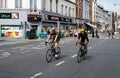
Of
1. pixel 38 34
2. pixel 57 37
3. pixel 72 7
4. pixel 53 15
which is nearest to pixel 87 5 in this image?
pixel 72 7

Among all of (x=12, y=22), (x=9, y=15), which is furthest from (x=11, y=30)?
(x=9, y=15)

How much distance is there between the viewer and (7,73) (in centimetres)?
1145

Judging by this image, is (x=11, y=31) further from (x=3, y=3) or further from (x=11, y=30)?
(x=3, y=3)

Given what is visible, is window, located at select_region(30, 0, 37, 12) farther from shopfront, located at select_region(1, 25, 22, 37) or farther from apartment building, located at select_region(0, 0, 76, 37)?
shopfront, located at select_region(1, 25, 22, 37)

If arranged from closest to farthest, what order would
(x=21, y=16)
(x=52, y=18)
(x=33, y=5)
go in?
(x=21, y=16) < (x=33, y=5) < (x=52, y=18)

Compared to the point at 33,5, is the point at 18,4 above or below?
above

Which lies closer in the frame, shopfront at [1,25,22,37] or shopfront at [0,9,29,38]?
shopfront at [0,9,29,38]

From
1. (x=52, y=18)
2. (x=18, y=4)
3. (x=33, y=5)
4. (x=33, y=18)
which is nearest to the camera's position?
(x=33, y=18)

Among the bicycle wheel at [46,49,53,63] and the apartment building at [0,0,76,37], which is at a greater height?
the apartment building at [0,0,76,37]

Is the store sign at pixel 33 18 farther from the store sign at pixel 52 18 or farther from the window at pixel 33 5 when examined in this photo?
the store sign at pixel 52 18

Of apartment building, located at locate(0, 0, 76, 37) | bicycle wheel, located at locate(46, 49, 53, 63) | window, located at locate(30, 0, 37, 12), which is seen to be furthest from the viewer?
window, located at locate(30, 0, 37, 12)

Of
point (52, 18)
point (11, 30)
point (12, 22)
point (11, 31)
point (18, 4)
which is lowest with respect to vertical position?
point (11, 31)

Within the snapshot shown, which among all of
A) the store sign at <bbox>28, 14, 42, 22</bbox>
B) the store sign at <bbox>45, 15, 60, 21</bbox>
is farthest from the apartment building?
the store sign at <bbox>45, 15, 60, 21</bbox>

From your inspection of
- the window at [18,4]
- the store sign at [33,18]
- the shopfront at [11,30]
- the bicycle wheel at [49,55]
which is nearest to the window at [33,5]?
the store sign at [33,18]
